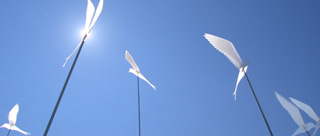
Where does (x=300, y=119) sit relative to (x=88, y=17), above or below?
below

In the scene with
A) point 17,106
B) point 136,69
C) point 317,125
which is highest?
point 136,69

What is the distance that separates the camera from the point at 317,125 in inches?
Result: 413

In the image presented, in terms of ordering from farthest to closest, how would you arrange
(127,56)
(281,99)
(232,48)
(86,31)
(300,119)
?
(127,56)
(300,119)
(281,99)
(232,48)
(86,31)

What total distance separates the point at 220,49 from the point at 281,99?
5.67 metres

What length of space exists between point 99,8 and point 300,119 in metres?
10.5

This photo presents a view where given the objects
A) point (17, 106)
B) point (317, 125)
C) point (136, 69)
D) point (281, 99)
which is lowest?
point (317, 125)

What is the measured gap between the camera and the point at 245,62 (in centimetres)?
477

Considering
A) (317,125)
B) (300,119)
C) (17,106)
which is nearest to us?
(300,119)

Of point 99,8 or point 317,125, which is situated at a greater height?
point 99,8

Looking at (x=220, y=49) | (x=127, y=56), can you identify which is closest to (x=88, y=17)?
(x=220, y=49)

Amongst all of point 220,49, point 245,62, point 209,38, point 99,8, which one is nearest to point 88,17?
point 99,8

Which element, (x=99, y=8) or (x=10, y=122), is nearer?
(x=99, y=8)

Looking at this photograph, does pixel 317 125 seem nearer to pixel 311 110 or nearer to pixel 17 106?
pixel 311 110

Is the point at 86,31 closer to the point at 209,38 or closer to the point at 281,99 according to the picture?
the point at 209,38
